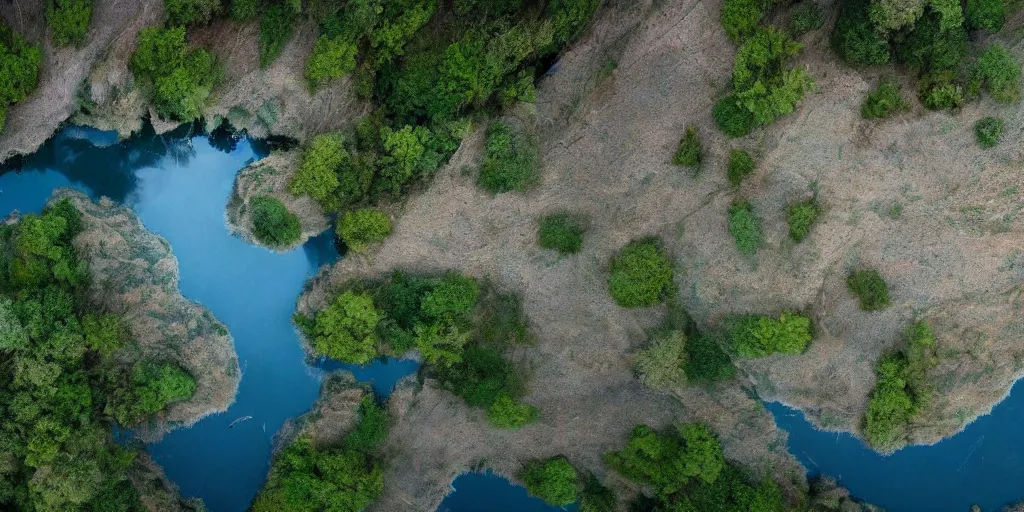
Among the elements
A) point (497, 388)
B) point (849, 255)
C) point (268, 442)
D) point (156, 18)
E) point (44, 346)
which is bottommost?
point (849, 255)

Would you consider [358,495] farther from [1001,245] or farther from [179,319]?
[1001,245]

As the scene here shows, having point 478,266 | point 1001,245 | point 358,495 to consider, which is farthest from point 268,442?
point 1001,245

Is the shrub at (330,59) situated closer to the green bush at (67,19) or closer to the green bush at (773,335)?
the green bush at (67,19)

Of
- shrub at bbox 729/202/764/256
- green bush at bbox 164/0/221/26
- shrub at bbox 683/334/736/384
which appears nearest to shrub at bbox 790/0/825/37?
shrub at bbox 729/202/764/256

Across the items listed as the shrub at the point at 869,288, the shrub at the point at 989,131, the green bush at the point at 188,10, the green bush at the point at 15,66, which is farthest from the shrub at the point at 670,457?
the green bush at the point at 15,66

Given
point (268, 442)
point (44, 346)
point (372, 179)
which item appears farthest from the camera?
point (268, 442)

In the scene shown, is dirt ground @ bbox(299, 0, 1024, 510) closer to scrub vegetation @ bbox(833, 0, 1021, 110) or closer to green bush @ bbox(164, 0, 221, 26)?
scrub vegetation @ bbox(833, 0, 1021, 110)
